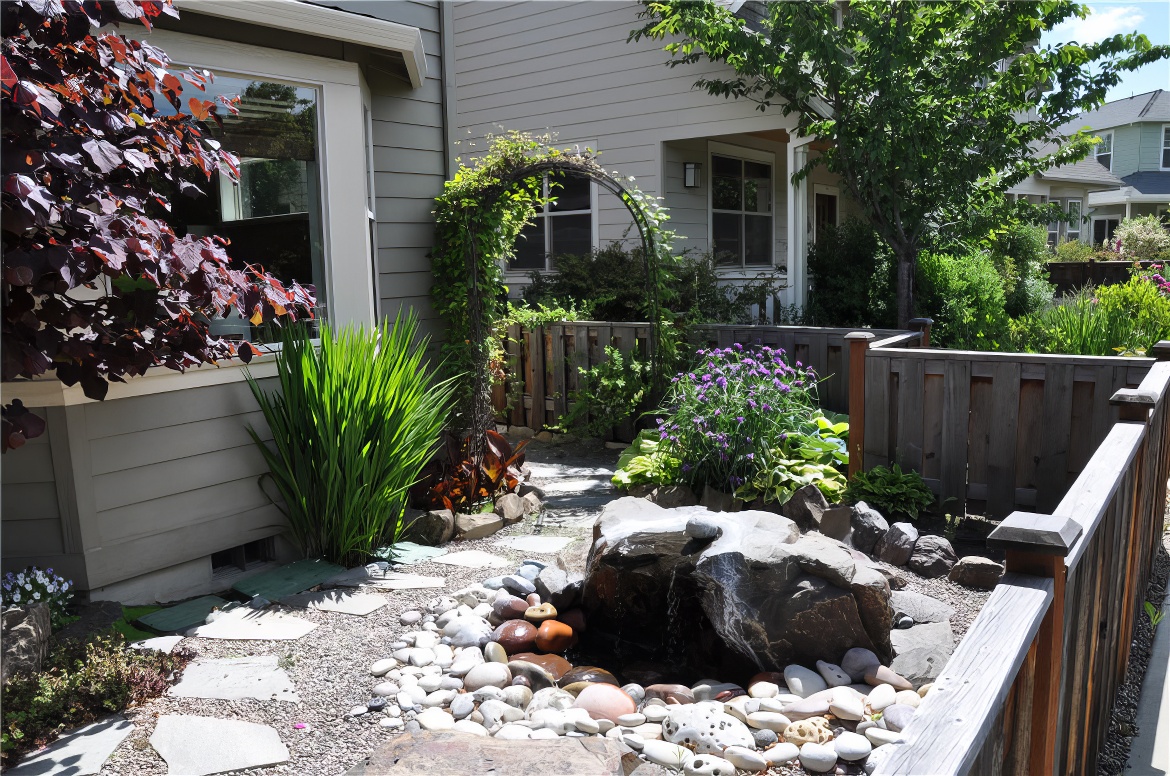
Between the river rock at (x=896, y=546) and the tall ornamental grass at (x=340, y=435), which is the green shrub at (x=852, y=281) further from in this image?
the tall ornamental grass at (x=340, y=435)

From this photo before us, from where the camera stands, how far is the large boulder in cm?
311

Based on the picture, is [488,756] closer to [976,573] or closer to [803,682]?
[803,682]

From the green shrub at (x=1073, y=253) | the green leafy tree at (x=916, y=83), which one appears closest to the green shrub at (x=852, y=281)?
the green leafy tree at (x=916, y=83)

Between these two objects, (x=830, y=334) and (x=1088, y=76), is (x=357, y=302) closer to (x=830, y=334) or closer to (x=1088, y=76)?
(x=830, y=334)

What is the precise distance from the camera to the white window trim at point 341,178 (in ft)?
17.2

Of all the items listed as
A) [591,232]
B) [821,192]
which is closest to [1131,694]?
[591,232]

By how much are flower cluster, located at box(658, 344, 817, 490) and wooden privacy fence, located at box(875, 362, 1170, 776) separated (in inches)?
90.0

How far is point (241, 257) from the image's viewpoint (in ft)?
15.8

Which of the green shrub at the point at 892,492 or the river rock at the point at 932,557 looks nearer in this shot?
the river rock at the point at 932,557

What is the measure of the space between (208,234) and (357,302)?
3.65 feet

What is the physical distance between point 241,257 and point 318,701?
257cm

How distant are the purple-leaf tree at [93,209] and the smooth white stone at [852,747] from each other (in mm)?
2782

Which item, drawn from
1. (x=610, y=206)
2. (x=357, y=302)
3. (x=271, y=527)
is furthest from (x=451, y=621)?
(x=610, y=206)

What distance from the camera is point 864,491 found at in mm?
5566
